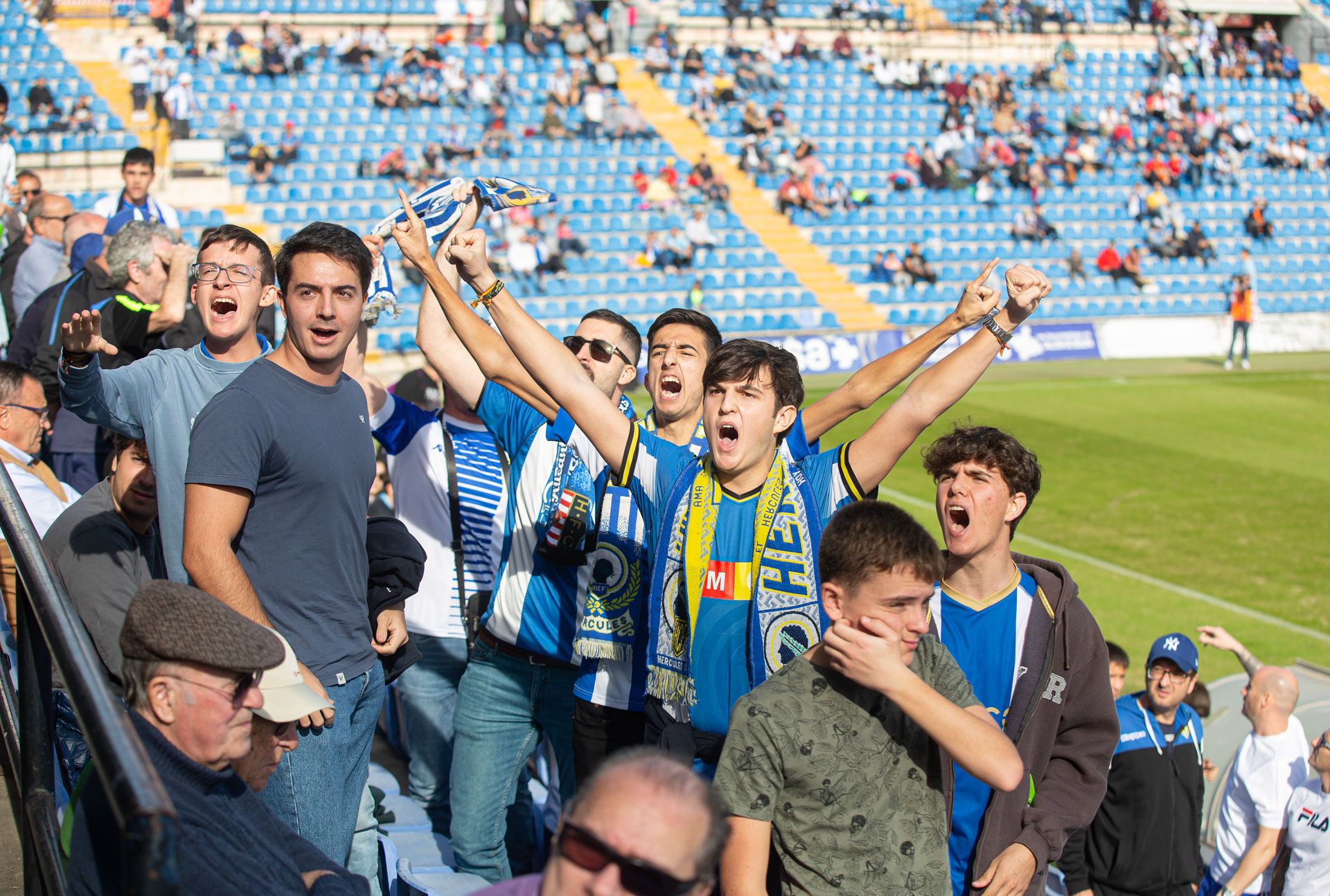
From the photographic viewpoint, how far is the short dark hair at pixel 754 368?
337cm

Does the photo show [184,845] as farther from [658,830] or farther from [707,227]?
[707,227]

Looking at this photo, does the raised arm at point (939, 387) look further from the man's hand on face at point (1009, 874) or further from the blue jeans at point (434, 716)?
the blue jeans at point (434, 716)

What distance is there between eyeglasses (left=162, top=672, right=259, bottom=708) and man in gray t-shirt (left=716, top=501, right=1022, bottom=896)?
0.96m

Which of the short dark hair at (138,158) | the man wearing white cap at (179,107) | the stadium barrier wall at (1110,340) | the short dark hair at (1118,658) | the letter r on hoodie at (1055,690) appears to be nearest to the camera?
the letter r on hoodie at (1055,690)

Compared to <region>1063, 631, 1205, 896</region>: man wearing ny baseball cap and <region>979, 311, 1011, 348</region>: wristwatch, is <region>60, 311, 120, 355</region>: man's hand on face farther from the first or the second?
<region>1063, 631, 1205, 896</region>: man wearing ny baseball cap

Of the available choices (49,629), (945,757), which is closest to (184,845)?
(49,629)

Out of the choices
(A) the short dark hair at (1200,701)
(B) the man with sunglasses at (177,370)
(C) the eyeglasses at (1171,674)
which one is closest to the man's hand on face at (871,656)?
(B) the man with sunglasses at (177,370)

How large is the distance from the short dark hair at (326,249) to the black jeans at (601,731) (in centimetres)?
148

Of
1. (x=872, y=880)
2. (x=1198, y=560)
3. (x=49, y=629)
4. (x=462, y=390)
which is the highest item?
(x=462, y=390)

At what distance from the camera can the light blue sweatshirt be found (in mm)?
3408

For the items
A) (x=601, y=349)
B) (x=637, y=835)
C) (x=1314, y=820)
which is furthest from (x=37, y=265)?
(x=1314, y=820)

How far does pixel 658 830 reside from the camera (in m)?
1.90

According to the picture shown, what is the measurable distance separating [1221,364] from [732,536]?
25065 millimetres

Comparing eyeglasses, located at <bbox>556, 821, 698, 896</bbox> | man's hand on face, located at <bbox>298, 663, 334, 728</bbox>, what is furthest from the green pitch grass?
eyeglasses, located at <bbox>556, 821, 698, 896</bbox>
